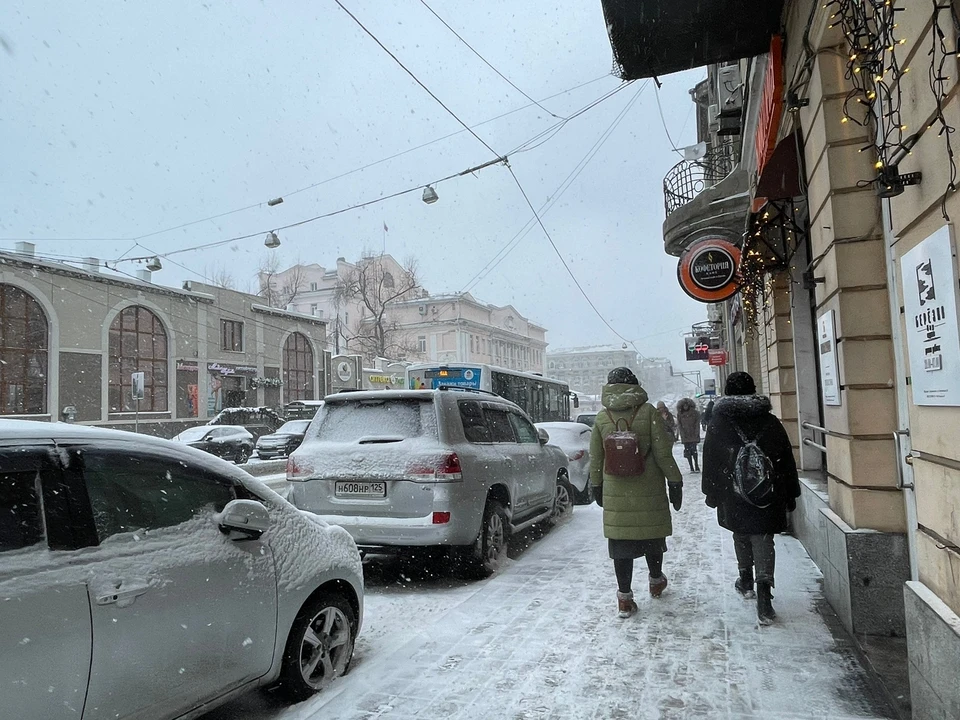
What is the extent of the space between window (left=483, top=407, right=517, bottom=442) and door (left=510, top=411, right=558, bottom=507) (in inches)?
5.8

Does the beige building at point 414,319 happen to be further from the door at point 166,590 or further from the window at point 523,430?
the door at point 166,590

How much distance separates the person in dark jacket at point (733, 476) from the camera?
4617mm

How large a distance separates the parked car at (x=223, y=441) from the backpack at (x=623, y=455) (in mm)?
20552

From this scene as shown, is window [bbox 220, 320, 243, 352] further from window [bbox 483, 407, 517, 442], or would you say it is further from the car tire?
the car tire

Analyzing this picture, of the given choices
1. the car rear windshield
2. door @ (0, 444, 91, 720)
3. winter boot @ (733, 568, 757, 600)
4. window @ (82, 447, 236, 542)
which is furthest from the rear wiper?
door @ (0, 444, 91, 720)

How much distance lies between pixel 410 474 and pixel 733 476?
2611 mm

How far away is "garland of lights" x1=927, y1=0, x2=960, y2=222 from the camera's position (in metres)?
2.47

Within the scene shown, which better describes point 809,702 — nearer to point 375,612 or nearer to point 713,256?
point 375,612

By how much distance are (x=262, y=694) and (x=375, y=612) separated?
158 centimetres

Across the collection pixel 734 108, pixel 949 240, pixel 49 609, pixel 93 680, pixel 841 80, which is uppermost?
pixel 734 108

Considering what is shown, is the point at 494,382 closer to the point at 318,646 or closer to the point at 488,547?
the point at 488,547

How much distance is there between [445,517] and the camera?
5.51m

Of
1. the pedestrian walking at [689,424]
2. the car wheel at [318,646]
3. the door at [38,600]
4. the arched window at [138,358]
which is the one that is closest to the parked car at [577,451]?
the pedestrian walking at [689,424]

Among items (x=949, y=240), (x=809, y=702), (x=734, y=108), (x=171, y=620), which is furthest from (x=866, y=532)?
(x=734, y=108)
